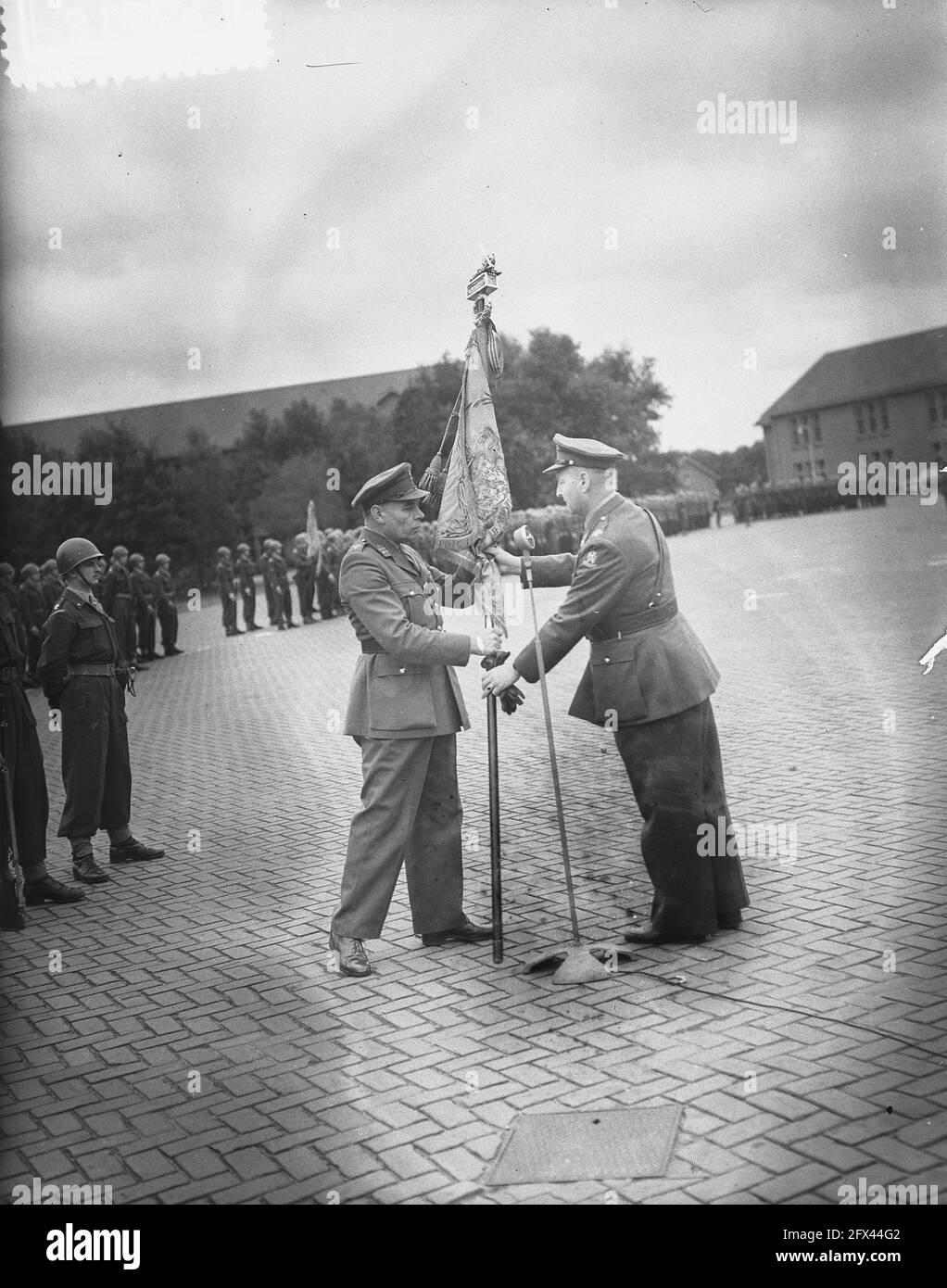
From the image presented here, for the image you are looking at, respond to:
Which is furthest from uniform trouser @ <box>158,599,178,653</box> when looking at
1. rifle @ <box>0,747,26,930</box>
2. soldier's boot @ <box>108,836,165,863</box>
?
rifle @ <box>0,747,26,930</box>

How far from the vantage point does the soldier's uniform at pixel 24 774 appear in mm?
6551

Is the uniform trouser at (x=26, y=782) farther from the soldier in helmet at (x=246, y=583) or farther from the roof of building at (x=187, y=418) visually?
the soldier in helmet at (x=246, y=583)

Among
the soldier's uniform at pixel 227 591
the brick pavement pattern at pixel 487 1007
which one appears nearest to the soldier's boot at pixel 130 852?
the brick pavement pattern at pixel 487 1007

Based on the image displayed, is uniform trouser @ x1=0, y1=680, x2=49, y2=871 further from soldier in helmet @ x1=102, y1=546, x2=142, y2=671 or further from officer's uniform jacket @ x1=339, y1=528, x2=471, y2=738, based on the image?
officer's uniform jacket @ x1=339, y1=528, x2=471, y2=738

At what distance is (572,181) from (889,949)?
15.6 feet

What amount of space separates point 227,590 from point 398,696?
7179 millimetres

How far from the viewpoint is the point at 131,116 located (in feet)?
20.8

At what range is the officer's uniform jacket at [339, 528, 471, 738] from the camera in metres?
5.19

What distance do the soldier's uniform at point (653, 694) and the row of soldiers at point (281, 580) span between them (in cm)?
630

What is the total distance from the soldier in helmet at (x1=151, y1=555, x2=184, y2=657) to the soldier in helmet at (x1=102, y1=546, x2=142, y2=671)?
0.35m

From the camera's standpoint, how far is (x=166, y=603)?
9984 mm

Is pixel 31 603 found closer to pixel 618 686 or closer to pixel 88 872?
pixel 88 872

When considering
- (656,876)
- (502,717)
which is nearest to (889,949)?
(656,876)
